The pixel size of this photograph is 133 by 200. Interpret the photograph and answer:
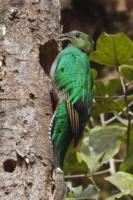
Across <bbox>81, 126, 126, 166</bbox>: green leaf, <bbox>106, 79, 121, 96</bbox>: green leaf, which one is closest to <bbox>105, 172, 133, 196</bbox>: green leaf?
<bbox>81, 126, 126, 166</bbox>: green leaf

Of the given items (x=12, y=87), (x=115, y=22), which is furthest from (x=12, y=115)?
(x=115, y=22)

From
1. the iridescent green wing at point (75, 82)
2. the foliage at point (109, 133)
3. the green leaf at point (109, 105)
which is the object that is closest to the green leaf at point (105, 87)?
the foliage at point (109, 133)

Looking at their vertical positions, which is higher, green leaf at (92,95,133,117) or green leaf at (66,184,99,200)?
green leaf at (92,95,133,117)

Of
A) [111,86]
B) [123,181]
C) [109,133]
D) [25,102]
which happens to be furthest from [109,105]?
Result: [25,102]

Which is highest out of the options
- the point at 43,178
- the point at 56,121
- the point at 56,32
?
the point at 56,32

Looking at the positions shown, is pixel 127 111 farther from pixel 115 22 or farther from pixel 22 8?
pixel 115 22

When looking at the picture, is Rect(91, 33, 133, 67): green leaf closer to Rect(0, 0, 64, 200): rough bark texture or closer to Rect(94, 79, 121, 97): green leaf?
Rect(0, 0, 64, 200): rough bark texture
